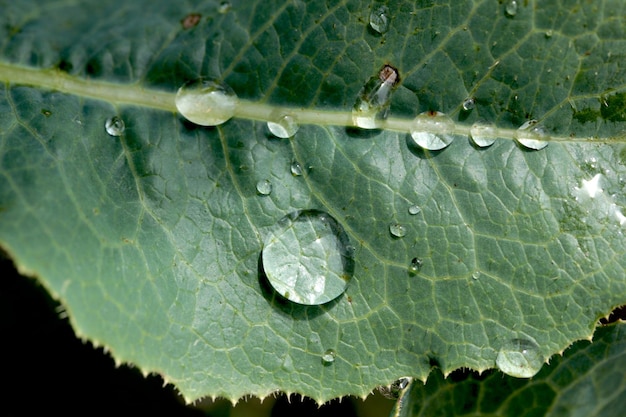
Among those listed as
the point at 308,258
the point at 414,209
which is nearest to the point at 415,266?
the point at 414,209

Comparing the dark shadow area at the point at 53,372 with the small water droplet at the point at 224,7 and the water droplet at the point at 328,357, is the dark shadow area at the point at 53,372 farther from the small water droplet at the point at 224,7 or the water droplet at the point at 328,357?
the small water droplet at the point at 224,7

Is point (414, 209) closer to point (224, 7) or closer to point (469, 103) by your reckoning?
point (469, 103)

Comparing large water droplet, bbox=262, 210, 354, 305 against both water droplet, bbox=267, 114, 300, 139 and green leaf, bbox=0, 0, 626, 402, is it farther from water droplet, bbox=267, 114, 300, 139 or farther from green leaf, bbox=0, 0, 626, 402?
water droplet, bbox=267, 114, 300, 139

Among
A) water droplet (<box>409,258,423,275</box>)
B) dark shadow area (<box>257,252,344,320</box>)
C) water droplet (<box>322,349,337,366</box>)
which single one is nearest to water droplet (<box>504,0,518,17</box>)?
water droplet (<box>409,258,423,275</box>)

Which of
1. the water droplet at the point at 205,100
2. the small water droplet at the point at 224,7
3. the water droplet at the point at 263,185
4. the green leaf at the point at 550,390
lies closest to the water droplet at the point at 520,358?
the green leaf at the point at 550,390

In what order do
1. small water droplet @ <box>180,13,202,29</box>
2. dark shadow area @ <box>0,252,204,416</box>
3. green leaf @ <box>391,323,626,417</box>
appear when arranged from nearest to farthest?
small water droplet @ <box>180,13,202,29</box>, green leaf @ <box>391,323,626,417</box>, dark shadow area @ <box>0,252,204,416</box>

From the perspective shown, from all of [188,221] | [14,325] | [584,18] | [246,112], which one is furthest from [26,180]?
[584,18]
